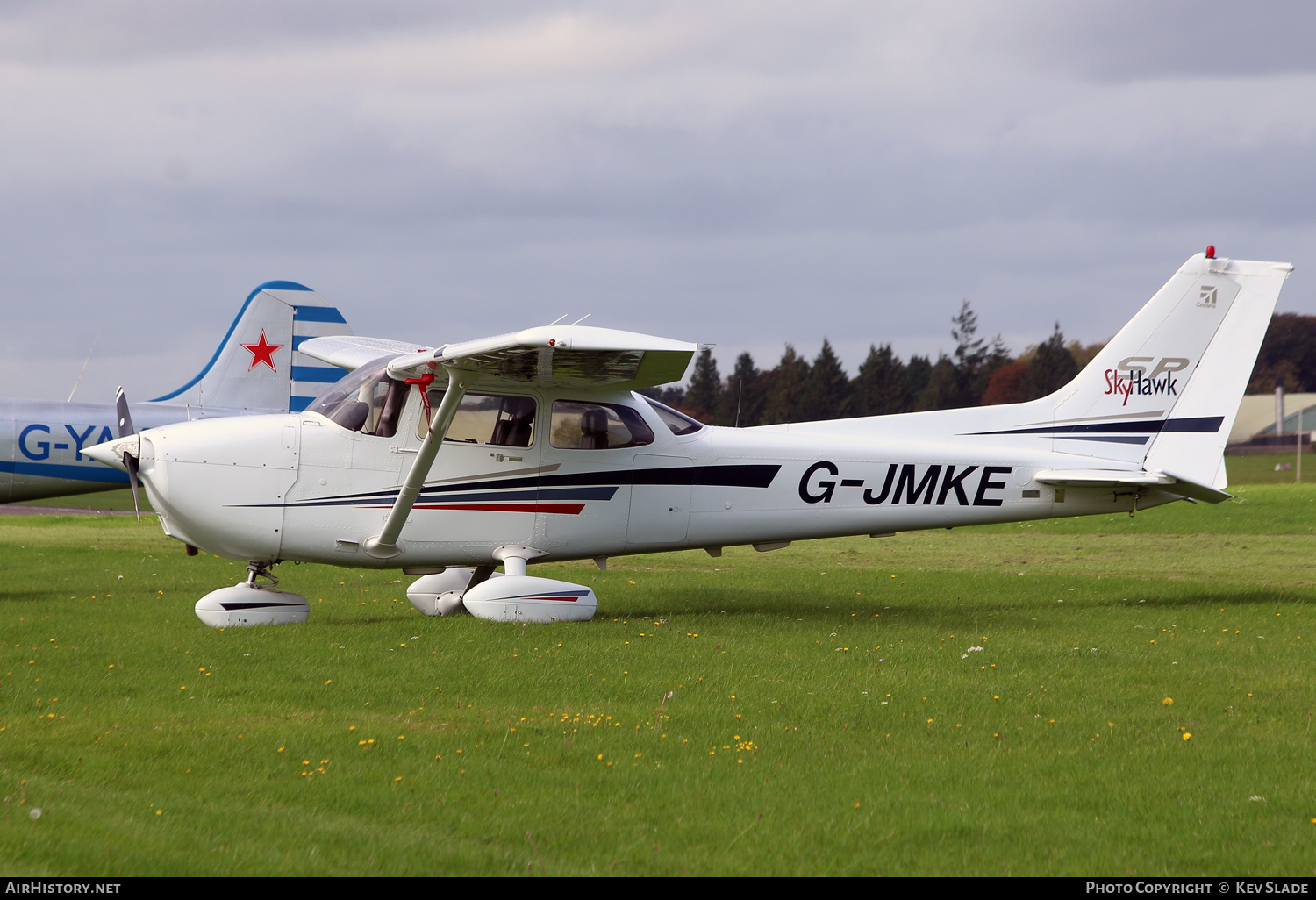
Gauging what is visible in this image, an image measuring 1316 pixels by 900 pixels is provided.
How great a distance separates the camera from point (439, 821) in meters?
4.69

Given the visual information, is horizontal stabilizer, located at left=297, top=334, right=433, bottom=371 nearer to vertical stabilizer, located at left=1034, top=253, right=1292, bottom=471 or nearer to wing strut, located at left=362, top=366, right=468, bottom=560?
wing strut, located at left=362, top=366, right=468, bottom=560

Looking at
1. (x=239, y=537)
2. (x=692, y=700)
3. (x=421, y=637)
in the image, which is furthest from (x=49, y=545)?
(x=692, y=700)

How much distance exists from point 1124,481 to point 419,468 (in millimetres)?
7415

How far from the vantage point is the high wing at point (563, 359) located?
28.1ft

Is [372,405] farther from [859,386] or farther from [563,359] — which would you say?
[859,386]

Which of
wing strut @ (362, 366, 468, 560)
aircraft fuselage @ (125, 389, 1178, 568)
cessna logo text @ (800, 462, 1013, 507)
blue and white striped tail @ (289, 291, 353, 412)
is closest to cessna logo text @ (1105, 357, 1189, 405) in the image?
aircraft fuselage @ (125, 389, 1178, 568)

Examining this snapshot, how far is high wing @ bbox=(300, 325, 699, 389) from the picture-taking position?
8.55 metres

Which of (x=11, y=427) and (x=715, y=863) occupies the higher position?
(x=11, y=427)

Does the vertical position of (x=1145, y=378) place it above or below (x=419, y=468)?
above

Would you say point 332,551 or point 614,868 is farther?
point 332,551

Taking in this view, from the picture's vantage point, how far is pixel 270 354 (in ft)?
58.8

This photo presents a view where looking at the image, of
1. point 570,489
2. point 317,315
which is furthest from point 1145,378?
point 317,315
